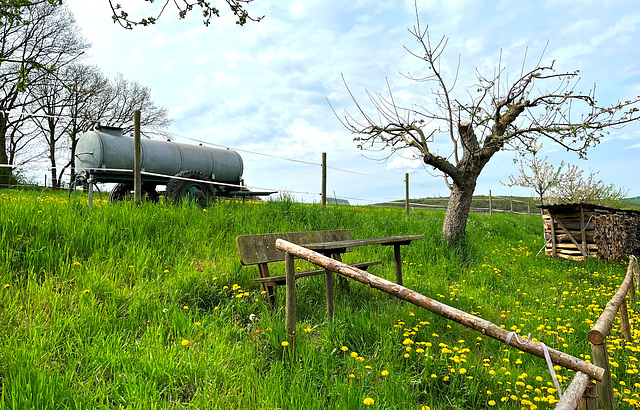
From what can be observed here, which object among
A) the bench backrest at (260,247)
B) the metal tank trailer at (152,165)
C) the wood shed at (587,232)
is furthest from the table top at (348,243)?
the wood shed at (587,232)

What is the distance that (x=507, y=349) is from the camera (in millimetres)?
3740

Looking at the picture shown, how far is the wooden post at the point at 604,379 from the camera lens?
7.71 feet

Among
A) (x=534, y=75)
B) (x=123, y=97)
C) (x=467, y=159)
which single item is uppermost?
(x=123, y=97)

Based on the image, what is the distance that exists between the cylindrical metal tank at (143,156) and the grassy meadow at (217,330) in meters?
3.99

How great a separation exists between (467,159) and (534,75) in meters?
2.14

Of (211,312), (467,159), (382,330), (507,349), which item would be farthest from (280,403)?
(467,159)

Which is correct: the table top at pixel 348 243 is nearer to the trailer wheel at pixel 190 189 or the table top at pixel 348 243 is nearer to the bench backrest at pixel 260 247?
the bench backrest at pixel 260 247

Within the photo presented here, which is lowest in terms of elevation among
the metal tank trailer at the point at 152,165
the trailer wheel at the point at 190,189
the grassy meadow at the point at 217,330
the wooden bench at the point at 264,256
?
the grassy meadow at the point at 217,330

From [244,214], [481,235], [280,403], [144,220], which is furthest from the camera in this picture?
[481,235]

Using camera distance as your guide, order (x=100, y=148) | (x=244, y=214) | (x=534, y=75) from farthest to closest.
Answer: (x=100, y=148) < (x=534, y=75) < (x=244, y=214)

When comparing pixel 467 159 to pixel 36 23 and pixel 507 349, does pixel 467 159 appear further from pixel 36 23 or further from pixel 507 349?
pixel 36 23

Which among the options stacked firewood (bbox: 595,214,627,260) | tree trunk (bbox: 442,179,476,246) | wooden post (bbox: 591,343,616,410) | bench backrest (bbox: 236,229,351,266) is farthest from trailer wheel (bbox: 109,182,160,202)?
stacked firewood (bbox: 595,214,627,260)

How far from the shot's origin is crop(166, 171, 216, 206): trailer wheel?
9.02m

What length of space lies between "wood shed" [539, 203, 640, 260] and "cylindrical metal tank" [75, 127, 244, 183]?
8.99 metres
